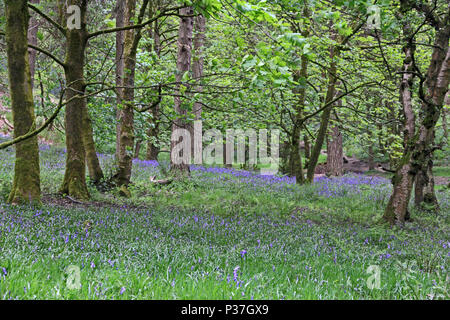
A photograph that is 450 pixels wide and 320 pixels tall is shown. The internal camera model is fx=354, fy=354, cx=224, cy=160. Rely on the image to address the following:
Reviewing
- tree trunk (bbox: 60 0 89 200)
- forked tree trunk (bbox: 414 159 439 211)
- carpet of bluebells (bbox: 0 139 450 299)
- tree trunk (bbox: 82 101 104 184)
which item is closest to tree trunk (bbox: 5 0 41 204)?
carpet of bluebells (bbox: 0 139 450 299)

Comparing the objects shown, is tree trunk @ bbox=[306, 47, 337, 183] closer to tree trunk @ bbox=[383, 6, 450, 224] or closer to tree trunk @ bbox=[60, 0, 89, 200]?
tree trunk @ bbox=[383, 6, 450, 224]

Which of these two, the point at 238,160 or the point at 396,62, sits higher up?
the point at 396,62

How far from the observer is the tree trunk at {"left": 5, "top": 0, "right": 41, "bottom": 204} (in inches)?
269

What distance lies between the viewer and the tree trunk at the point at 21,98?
6.82 metres

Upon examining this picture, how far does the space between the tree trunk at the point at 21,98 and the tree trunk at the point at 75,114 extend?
3.95 ft

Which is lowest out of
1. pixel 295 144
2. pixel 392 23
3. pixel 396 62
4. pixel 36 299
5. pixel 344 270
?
pixel 344 270

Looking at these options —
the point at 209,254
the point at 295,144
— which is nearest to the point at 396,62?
the point at 295,144

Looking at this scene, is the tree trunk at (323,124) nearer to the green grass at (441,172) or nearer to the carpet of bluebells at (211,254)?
the carpet of bluebells at (211,254)

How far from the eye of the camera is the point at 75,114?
329 inches

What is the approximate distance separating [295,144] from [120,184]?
26.4 feet

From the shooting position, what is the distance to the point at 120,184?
10688 mm

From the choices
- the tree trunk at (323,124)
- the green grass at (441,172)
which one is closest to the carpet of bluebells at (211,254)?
the tree trunk at (323,124)

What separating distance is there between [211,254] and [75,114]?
5511 mm
